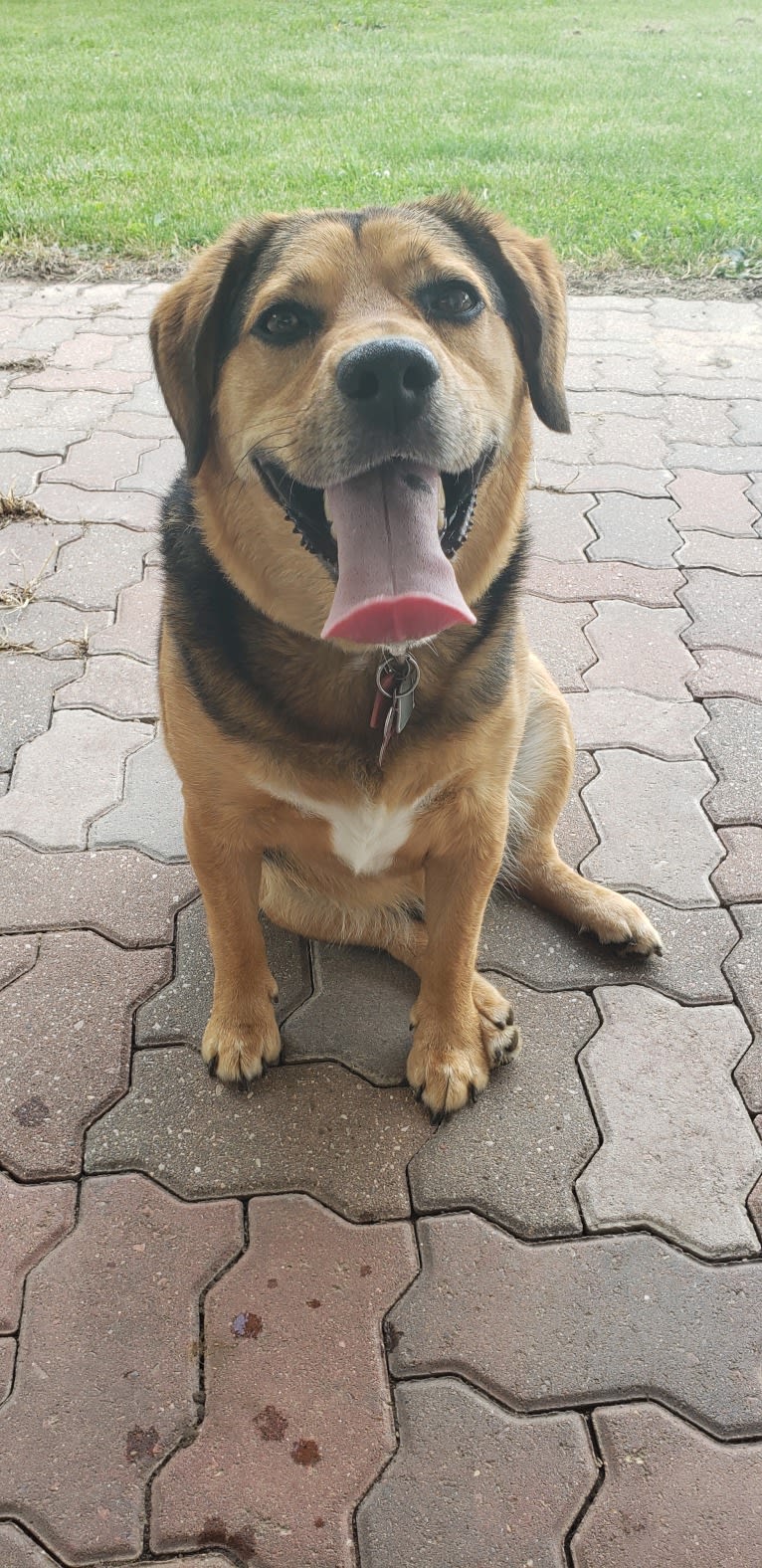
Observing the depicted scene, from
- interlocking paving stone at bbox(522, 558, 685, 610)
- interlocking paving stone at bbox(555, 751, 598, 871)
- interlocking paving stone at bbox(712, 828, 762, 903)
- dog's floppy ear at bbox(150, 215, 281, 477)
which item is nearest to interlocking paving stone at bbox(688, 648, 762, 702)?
interlocking paving stone at bbox(522, 558, 685, 610)

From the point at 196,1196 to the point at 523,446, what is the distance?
173cm

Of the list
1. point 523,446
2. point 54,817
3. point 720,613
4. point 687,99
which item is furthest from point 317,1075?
point 687,99

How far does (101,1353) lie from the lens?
1997 mm

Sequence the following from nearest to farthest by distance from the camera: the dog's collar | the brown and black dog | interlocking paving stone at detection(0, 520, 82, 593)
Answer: the brown and black dog
the dog's collar
interlocking paving stone at detection(0, 520, 82, 593)

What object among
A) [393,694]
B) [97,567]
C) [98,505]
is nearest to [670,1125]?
[393,694]

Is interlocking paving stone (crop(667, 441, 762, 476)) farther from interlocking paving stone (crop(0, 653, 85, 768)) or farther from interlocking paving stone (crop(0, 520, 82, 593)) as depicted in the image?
interlocking paving stone (crop(0, 653, 85, 768))

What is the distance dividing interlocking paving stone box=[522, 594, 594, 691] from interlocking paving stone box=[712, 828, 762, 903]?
811mm

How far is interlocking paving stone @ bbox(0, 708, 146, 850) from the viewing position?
10.3 feet

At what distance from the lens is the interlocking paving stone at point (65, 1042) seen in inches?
93.1

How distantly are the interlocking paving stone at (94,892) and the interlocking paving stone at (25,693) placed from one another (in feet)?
1.60

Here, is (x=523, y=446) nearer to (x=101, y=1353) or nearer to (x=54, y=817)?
(x=54, y=817)

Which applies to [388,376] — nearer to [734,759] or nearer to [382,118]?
[734,759]

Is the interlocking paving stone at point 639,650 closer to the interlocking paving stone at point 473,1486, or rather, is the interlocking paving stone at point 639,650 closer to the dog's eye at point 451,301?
the dog's eye at point 451,301

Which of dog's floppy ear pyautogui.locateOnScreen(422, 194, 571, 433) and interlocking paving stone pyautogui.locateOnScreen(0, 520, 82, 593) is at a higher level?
dog's floppy ear pyautogui.locateOnScreen(422, 194, 571, 433)
